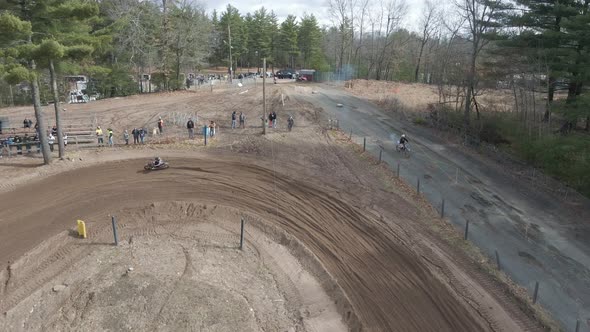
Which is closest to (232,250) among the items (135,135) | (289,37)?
(135,135)

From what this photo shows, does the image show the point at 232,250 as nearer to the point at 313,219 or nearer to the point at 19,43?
the point at 313,219

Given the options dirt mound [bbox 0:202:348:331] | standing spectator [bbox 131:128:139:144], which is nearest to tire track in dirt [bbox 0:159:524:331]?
dirt mound [bbox 0:202:348:331]

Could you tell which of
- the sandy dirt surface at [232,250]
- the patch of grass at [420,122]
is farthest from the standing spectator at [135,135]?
the patch of grass at [420,122]

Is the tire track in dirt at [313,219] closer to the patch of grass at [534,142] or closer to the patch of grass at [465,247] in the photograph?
the patch of grass at [465,247]

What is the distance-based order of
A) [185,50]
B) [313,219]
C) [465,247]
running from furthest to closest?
[185,50] < [313,219] < [465,247]

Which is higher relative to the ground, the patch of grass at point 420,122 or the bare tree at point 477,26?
the bare tree at point 477,26

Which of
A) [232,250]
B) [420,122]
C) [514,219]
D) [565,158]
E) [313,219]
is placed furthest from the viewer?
[420,122]
